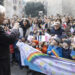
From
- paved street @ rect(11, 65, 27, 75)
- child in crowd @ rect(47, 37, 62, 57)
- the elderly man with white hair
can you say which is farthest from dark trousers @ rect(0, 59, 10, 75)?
paved street @ rect(11, 65, 27, 75)

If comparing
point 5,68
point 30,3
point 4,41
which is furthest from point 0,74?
point 30,3

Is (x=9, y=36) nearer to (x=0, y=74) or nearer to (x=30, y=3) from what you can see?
(x=0, y=74)

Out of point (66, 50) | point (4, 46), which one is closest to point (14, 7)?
point (66, 50)

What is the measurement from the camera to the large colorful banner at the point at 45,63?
4.07 meters

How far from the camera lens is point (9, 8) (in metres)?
53.1

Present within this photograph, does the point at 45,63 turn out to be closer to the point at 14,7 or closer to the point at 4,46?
the point at 4,46

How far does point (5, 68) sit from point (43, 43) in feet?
9.82

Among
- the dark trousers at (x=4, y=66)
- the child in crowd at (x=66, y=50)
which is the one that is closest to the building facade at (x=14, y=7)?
the child in crowd at (x=66, y=50)

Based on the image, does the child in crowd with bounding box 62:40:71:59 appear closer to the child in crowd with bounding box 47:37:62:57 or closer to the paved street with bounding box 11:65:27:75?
→ the child in crowd with bounding box 47:37:62:57

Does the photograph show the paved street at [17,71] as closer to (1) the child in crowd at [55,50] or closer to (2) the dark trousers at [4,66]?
(1) the child in crowd at [55,50]

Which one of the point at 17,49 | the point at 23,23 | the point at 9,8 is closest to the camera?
the point at 17,49

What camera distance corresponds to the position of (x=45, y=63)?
4438 millimetres

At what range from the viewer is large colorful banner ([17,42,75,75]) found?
407 centimetres

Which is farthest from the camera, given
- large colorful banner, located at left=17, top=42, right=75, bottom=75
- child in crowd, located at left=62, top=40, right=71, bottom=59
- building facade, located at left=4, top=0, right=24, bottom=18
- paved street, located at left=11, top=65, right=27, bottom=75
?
building facade, located at left=4, top=0, right=24, bottom=18
